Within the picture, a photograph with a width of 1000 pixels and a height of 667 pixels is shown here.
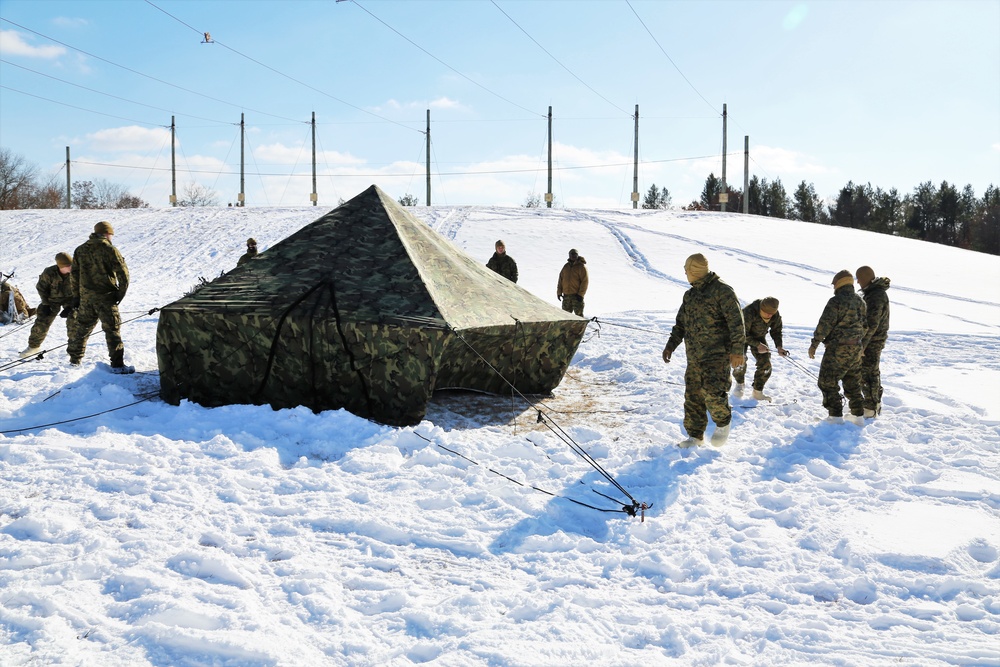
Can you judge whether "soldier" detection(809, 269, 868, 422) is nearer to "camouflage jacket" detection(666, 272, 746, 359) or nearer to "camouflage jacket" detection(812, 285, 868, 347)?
"camouflage jacket" detection(812, 285, 868, 347)

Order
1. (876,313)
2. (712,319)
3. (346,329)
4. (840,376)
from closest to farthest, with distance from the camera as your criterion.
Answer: (712,319) → (346,329) → (840,376) → (876,313)

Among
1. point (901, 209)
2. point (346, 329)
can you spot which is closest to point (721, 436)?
point (346, 329)

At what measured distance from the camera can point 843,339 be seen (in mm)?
7027

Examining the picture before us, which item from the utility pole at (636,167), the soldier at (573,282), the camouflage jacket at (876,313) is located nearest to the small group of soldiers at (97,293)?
the soldier at (573,282)

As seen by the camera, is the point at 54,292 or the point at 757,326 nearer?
the point at 757,326

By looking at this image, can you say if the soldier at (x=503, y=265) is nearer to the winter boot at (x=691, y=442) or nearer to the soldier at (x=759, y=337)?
the soldier at (x=759, y=337)

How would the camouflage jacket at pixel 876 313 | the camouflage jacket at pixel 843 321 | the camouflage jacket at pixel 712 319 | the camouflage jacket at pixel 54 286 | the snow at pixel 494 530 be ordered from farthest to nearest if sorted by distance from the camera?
the camouflage jacket at pixel 54 286
the camouflage jacket at pixel 876 313
the camouflage jacket at pixel 843 321
the camouflage jacket at pixel 712 319
the snow at pixel 494 530

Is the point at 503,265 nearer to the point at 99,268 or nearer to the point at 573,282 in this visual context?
the point at 573,282

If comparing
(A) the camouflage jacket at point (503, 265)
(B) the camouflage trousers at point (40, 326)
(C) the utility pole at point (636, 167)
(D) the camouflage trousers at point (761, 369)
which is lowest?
(D) the camouflage trousers at point (761, 369)

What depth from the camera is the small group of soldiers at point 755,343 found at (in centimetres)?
611

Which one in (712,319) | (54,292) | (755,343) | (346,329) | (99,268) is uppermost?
(99,268)

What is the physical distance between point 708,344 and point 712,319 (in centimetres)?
21

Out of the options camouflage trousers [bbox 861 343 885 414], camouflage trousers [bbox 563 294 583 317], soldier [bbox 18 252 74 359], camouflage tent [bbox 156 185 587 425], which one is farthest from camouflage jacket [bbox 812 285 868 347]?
soldier [bbox 18 252 74 359]

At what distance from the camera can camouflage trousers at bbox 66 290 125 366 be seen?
8062 mm
